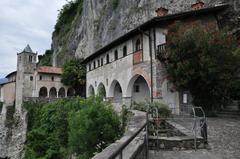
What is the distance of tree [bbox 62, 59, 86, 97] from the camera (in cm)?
3716

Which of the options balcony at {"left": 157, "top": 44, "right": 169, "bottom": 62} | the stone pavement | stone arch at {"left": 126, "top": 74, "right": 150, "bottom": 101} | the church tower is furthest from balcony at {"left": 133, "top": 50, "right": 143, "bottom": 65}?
the church tower

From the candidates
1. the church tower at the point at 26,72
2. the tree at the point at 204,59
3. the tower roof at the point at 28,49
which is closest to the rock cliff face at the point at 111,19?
the tree at the point at 204,59

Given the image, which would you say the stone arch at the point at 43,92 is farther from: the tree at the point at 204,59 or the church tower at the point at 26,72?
the tree at the point at 204,59

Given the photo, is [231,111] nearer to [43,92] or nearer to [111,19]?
[111,19]

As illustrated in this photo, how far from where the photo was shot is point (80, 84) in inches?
1535

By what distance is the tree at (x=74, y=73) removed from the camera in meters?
37.2

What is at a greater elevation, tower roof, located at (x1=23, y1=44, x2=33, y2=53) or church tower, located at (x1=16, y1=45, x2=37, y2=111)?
tower roof, located at (x1=23, y1=44, x2=33, y2=53)

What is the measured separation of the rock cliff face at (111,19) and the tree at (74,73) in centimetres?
340

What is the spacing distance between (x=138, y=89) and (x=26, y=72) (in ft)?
90.2

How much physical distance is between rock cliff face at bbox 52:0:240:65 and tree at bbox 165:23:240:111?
19.4 feet

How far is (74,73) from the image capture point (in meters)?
37.5

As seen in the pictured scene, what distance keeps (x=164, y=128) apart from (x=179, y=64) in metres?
5.37

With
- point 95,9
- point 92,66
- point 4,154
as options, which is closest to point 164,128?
point 92,66

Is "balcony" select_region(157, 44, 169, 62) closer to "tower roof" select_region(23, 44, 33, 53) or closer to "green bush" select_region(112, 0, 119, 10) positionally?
"green bush" select_region(112, 0, 119, 10)
